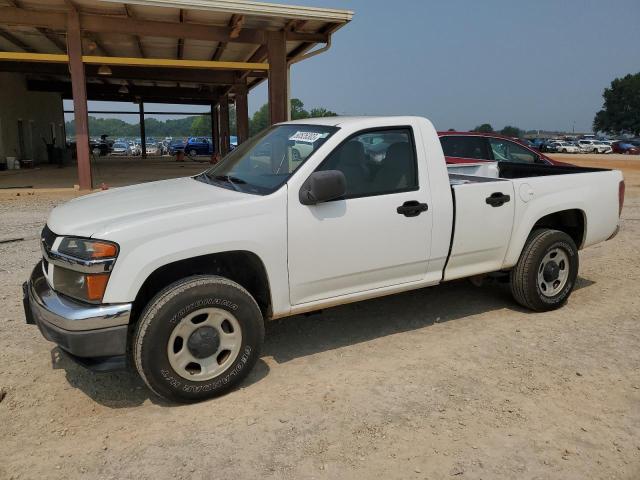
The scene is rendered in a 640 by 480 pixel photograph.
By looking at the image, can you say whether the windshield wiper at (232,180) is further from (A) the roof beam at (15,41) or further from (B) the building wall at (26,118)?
(B) the building wall at (26,118)

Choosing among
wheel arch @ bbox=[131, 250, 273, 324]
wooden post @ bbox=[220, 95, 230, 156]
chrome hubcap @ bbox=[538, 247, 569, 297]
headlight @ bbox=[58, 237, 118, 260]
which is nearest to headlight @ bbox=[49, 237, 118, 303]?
headlight @ bbox=[58, 237, 118, 260]

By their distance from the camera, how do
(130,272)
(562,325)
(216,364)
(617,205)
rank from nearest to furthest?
1. (130,272)
2. (216,364)
3. (562,325)
4. (617,205)

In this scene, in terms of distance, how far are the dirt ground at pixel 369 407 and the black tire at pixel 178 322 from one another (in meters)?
0.14

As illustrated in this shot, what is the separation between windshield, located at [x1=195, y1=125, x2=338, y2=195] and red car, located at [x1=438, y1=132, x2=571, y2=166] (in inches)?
243

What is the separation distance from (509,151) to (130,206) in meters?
8.49

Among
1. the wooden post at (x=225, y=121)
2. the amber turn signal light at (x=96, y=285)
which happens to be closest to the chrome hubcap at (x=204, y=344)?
the amber turn signal light at (x=96, y=285)

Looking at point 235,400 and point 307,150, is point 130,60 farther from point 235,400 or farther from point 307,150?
point 235,400

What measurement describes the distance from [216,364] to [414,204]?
1.86 meters

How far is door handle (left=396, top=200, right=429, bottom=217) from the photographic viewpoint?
13.3ft

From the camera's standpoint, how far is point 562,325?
187 inches

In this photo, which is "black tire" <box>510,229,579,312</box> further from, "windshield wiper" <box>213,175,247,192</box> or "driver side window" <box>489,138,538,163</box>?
"driver side window" <box>489,138,538,163</box>

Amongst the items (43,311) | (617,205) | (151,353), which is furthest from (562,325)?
(43,311)

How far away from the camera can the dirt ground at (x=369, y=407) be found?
2.81 meters


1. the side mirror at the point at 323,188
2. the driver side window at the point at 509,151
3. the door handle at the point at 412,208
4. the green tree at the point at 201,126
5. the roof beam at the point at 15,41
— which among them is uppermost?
the green tree at the point at 201,126
